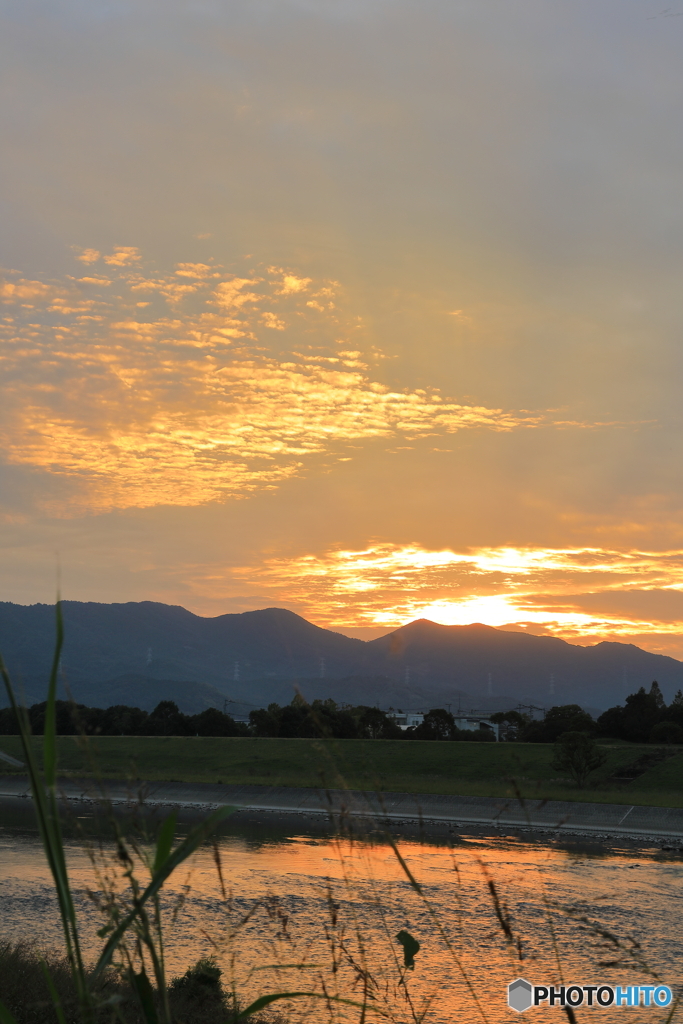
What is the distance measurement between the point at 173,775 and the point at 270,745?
38.8 ft

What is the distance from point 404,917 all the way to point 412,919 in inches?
19.8

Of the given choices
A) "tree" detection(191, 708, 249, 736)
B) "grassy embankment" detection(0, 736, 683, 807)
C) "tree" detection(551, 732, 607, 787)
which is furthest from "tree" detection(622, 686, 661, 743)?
"tree" detection(191, 708, 249, 736)

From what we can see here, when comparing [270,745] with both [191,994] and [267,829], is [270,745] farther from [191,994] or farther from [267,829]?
[191,994]

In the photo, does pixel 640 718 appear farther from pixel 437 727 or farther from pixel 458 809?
pixel 458 809

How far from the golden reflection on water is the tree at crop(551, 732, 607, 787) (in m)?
18.5

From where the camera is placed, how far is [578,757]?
64.1 m

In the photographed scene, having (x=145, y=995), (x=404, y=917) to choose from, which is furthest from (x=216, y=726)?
(x=145, y=995)

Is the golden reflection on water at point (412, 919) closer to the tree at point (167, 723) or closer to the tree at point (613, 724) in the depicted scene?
the tree at point (613, 724)

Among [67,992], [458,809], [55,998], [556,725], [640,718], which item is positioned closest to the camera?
[55,998]

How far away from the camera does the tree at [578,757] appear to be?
211 feet

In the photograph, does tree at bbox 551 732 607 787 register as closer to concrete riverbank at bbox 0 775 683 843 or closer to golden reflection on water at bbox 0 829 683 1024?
concrete riverbank at bbox 0 775 683 843

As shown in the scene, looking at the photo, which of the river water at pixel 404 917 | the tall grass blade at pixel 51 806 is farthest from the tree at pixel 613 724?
the tall grass blade at pixel 51 806

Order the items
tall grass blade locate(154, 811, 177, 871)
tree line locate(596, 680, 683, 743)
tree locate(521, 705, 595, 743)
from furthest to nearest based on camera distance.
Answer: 1. tree line locate(596, 680, 683, 743)
2. tree locate(521, 705, 595, 743)
3. tall grass blade locate(154, 811, 177, 871)

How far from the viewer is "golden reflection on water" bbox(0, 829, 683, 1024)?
662 inches
